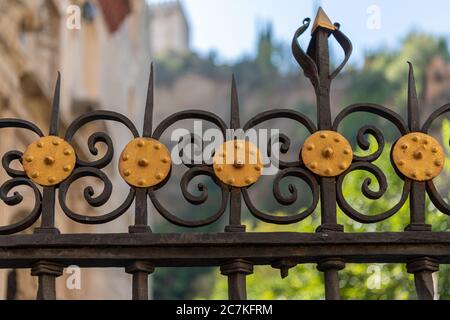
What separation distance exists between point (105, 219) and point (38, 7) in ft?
32.6

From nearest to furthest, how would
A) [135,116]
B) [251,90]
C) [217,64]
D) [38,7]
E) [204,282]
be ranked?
[38,7] → [135,116] → [204,282] → [251,90] → [217,64]

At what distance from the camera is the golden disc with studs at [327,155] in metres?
3.19

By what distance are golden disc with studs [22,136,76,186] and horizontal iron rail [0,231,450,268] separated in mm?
211

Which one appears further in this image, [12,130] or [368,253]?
[12,130]

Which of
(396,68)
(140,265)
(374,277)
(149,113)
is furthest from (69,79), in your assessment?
(396,68)

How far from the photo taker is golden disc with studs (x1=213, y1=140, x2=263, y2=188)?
3.17 metres

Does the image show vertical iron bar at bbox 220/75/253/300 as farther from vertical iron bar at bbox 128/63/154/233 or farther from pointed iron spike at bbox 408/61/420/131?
pointed iron spike at bbox 408/61/420/131

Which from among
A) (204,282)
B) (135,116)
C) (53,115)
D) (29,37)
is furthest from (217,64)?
(53,115)

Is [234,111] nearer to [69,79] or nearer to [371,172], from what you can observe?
Answer: [371,172]

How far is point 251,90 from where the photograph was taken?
3684 inches

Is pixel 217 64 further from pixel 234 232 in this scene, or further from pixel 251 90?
pixel 234 232

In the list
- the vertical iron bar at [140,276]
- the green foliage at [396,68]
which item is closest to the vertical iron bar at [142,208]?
the vertical iron bar at [140,276]

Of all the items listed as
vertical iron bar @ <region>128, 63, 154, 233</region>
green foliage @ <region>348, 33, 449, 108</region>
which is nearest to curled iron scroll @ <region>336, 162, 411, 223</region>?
vertical iron bar @ <region>128, 63, 154, 233</region>

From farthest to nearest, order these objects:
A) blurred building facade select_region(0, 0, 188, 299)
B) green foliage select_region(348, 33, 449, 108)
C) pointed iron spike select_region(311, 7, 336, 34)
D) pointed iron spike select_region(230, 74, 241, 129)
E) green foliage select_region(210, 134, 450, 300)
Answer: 1. green foliage select_region(348, 33, 449, 108)
2. blurred building facade select_region(0, 0, 188, 299)
3. green foliage select_region(210, 134, 450, 300)
4. pointed iron spike select_region(311, 7, 336, 34)
5. pointed iron spike select_region(230, 74, 241, 129)
